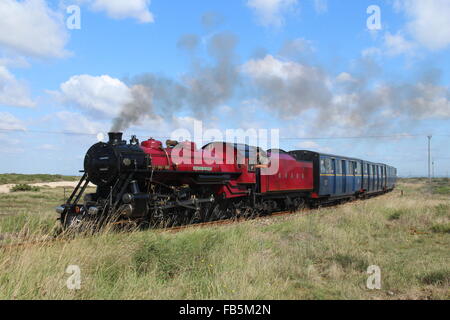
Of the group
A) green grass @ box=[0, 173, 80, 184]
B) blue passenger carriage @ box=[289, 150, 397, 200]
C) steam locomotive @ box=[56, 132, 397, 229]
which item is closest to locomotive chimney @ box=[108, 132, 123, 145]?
steam locomotive @ box=[56, 132, 397, 229]

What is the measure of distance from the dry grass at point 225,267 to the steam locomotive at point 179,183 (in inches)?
92.2

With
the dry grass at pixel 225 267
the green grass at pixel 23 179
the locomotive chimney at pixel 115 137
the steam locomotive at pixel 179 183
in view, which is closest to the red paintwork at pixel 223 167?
the steam locomotive at pixel 179 183

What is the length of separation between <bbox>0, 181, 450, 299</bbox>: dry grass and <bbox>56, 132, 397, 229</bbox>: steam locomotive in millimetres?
2342

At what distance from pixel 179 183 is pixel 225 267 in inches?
263

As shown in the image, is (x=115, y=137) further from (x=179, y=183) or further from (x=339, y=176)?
(x=339, y=176)

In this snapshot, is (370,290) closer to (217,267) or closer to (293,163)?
(217,267)

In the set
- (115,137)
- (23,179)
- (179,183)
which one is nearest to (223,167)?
(179,183)

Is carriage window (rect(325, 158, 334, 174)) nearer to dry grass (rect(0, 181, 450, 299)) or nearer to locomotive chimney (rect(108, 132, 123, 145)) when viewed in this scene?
dry grass (rect(0, 181, 450, 299))

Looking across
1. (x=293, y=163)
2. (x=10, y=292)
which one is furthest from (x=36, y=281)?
(x=293, y=163)

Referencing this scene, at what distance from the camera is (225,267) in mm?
6688

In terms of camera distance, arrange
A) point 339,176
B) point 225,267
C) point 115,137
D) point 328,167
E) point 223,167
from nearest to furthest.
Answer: point 225,267 → point 115,137 → point 223,167 → point 328,167 → point 339,176

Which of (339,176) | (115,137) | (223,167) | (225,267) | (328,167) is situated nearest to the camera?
(225,267)

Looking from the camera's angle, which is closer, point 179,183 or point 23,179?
point 179,183
